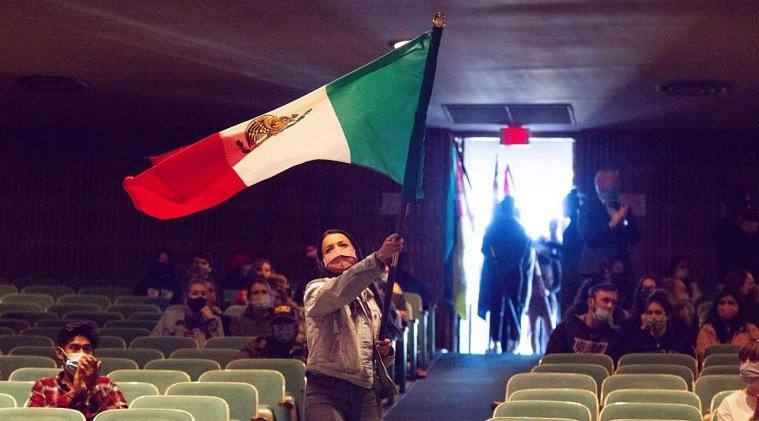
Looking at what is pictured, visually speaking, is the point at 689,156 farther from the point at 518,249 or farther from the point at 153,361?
the point at 153,361

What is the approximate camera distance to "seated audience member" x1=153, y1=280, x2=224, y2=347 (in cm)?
1085

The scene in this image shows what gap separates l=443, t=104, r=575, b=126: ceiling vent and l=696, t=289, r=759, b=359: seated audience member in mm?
4728

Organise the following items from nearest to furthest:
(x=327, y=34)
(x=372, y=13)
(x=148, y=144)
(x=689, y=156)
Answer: (x=372, y=13)
(x=327, y=34)
(x=689, y=156)
(x=148, y=144)

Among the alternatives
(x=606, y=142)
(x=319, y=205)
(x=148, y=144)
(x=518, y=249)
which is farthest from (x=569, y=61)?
(x=148, y=144)

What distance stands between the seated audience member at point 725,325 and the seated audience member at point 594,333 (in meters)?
0.77

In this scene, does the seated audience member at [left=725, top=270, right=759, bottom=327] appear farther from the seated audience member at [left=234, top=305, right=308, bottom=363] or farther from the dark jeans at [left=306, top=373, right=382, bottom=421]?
the dark jeans at [left=306, top=373, right=382, bottom=421]

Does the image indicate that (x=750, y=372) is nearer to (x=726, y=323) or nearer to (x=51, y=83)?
(x=726, y=323)

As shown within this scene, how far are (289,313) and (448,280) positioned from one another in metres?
6.30

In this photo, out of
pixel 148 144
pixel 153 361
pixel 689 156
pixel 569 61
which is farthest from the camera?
pixel 148 144

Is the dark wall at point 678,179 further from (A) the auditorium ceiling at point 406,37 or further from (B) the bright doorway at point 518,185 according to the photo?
(B) the bright doorway at point 518,185

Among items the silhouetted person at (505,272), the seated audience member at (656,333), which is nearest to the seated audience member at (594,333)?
the seated audience member at (656,333)

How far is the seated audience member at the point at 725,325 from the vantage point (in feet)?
32.4

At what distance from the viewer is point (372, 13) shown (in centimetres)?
988

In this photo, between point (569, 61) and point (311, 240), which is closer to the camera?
point (569, 61)
